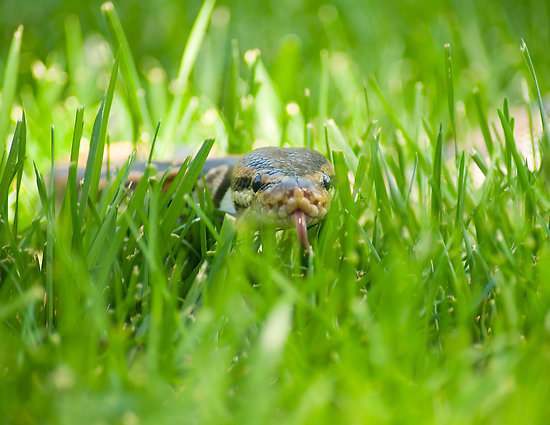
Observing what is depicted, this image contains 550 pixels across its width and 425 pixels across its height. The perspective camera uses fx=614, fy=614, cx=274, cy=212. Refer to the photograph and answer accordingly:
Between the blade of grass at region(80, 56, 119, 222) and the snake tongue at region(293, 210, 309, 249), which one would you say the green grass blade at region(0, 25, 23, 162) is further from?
the snake tongue at region(293, 210, 309, 249)

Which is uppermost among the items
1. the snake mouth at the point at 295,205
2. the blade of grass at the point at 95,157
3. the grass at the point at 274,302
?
the blade of grass at the point at 95,157

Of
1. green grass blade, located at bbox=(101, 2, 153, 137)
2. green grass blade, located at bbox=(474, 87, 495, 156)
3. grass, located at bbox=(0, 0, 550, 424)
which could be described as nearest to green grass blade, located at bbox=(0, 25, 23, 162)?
grass, located at bbox=(0, 0, 550, 424)

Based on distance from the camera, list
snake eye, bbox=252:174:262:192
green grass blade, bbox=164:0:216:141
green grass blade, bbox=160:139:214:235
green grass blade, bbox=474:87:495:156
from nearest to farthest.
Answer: green grass blade, bbox=160:139:214:235 < snake eye, bbox=252:174:262:192 < green grass blade, bbox=474:87:495:156 < green grass blade, bbox=164:0:216:141

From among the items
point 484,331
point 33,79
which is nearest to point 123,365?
point 484,331

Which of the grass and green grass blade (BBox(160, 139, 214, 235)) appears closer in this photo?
the grass

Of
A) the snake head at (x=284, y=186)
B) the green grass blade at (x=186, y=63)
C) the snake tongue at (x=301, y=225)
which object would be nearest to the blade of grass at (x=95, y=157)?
the snake head at (x=284, y=186)

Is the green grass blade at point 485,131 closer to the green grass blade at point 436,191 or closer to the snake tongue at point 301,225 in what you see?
the green grass blade at point 436,191

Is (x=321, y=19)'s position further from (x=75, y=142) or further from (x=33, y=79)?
(x=75, y=142)

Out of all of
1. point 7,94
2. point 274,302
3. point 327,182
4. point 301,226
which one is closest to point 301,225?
point 301,226

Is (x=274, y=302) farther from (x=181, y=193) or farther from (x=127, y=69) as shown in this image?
(x=127, y=69)
